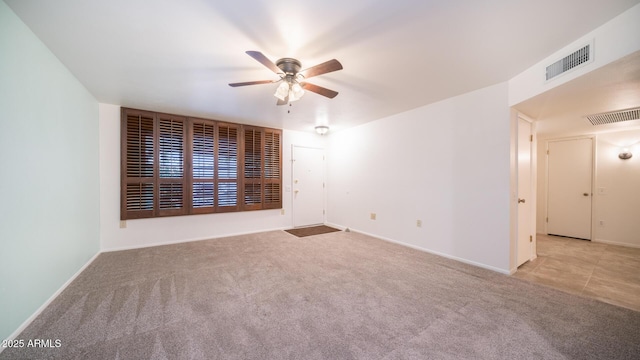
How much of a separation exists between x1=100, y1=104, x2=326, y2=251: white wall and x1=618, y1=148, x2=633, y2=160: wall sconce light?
7.20m

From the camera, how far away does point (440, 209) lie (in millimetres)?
3504

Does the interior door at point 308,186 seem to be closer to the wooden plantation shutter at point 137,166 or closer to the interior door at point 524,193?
the wooden plantation shutter at point 137,166

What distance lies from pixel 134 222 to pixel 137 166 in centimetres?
99

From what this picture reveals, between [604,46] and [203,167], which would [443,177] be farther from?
[203,167]

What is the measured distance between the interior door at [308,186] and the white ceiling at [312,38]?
2.76 meters

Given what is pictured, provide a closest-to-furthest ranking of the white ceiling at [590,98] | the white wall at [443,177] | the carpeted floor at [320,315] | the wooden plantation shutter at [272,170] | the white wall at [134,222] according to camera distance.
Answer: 1. the carpeted floor at [320,315]
2. the white ceiling at [590,98]
3. the white wall at [443,177]
4. the white wall at [134,222]
5. the wooden plantation shutter at [272,170]

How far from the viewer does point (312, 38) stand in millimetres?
1925

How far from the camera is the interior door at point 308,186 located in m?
5.61

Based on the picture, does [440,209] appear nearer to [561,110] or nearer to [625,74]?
[561,110]

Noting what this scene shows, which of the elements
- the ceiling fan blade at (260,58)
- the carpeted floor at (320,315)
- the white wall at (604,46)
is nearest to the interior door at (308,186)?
the carpeted floor at (320,315)

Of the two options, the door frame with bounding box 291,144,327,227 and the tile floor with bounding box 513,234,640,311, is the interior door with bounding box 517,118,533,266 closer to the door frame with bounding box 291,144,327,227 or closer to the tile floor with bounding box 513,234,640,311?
the tile floor with bounding box 513,234,640,311

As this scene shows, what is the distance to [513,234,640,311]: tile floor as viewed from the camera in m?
2.39

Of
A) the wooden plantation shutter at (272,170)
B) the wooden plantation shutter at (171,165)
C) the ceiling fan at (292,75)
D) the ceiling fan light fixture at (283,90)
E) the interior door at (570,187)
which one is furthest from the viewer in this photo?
the wooden plantation shutter at (272,170)

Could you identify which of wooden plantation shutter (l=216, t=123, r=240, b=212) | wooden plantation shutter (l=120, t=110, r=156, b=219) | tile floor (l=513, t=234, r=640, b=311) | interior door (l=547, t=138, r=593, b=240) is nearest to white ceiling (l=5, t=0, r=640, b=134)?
wooden plantation shutter (l=120, t=110, r=156, b=219)
